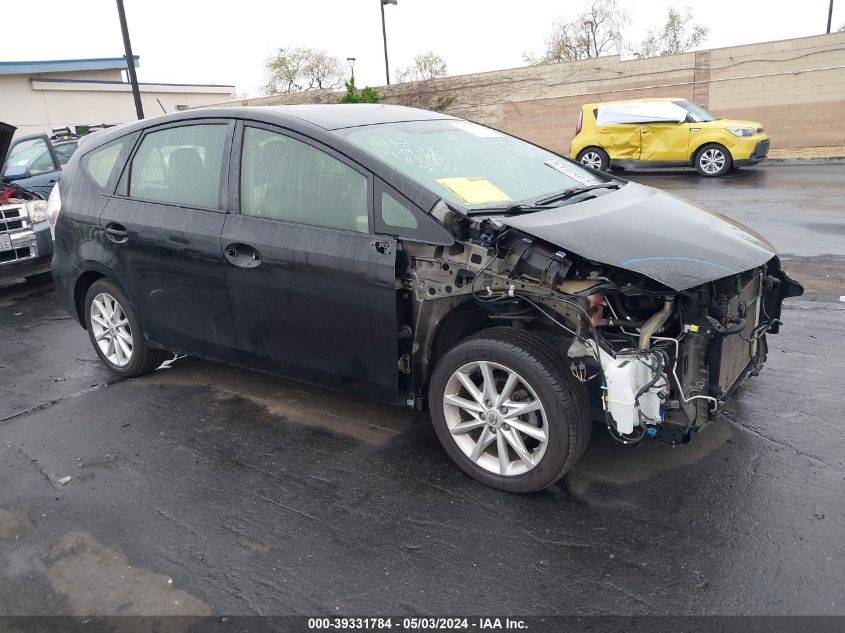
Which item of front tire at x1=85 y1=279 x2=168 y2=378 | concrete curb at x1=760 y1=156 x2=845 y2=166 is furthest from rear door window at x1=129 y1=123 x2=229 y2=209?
concrete curb at x1=760 y1=156 x2=845 y2=166

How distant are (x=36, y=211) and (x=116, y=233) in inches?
165

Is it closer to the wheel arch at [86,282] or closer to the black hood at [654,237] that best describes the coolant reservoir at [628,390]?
the black hood at [654,237]

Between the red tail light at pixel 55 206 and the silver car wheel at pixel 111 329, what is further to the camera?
the red tail light at pixel 55 206

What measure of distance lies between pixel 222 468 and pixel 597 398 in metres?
1.99

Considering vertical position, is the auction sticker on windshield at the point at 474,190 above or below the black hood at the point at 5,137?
below

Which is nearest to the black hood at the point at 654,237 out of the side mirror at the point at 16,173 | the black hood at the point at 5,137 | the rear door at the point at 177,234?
the rear door at the point at 177,234

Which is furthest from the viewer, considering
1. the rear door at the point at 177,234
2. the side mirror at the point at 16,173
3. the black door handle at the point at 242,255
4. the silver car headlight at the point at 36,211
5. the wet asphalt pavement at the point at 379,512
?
the side mirror at the point at 16,173

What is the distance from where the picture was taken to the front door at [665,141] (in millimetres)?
15211

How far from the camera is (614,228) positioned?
10.9 feet

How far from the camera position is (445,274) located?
3.35 metres

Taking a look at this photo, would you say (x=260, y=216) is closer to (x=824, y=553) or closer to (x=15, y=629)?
(x=15, y=629)

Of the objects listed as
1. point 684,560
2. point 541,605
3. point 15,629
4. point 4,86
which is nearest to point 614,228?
point 684,560

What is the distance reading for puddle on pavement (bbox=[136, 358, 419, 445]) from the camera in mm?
4121

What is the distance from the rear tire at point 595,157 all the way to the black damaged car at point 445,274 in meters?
12.1
